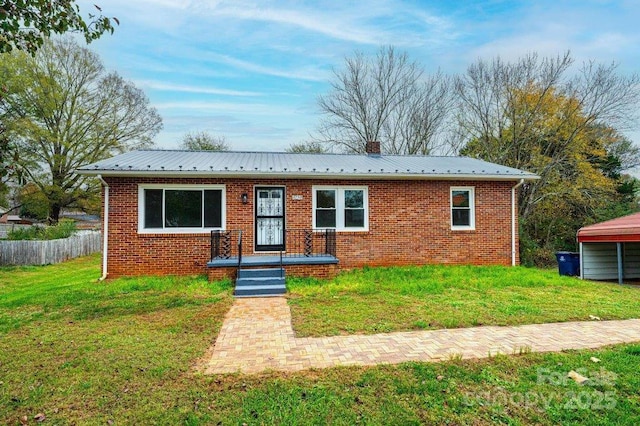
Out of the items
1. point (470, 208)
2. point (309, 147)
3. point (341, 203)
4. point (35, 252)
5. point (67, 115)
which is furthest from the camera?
point (309, 147)

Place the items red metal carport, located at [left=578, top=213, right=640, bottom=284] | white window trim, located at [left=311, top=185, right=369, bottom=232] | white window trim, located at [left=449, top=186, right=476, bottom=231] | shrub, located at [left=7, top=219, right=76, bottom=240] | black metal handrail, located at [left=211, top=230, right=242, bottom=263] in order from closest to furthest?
black metal handrail, located at [left=211, top=230, right=242, bottom=263]
red metal carport, located at [left=578, top=213, right=640, bottom=284]
white window trim, located at [left=311, top=185, right=369, bottom=232]
white window trim, located at [left=449, top=186, right=476, bottom=231]
shrub, located at [left=7, top=219, right=76, bottom=240]

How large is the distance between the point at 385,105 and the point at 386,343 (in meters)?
22.1

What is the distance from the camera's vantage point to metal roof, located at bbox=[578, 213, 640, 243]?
31.2 feet

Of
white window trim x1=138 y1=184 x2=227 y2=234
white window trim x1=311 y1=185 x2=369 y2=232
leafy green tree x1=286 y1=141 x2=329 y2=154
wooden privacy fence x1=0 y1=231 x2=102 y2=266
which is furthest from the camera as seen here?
leafy green tree x1=286 y1=141 x2=329 y2=154

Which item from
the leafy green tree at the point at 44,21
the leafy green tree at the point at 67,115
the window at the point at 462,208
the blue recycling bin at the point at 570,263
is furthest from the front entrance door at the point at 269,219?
the leafy green tree at the point at 67,115

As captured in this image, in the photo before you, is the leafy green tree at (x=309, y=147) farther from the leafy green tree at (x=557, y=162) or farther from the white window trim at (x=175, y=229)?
the white window trim at (x=175, y=229)

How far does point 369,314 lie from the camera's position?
6035 mm

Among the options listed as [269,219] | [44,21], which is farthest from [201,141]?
[44,21]

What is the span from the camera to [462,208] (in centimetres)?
1123

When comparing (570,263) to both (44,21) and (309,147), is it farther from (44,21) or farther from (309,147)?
(309,147)

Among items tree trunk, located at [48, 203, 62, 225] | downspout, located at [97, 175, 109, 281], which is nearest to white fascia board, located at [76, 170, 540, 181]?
downspout, located at [97, 175, 109, 281]

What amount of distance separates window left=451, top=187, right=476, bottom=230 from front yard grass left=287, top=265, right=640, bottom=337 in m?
1.59

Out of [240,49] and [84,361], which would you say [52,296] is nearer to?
[84,361]

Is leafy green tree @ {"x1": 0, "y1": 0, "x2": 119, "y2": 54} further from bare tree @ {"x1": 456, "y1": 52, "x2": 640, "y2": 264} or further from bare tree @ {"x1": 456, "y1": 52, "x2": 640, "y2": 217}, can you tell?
bare tree @ {"x1": 456, "y1": 52, "x2": 640, "y2": 217}
